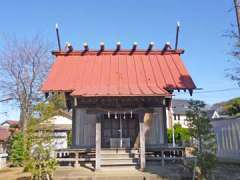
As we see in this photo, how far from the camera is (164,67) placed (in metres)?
15.6

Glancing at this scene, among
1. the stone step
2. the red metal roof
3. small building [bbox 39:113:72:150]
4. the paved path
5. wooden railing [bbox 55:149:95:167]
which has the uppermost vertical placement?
the red metal roof

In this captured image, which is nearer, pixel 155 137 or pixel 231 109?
pixel 155 137

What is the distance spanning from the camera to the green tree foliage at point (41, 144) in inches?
395

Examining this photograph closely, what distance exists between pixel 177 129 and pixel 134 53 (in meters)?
20.2

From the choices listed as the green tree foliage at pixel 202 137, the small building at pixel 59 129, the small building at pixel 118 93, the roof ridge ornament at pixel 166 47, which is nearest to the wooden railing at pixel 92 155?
the small building at pixel 118 93

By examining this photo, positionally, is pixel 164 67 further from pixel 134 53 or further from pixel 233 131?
pixel 233 131

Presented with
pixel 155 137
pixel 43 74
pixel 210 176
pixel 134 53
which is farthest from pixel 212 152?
pixel 43 74

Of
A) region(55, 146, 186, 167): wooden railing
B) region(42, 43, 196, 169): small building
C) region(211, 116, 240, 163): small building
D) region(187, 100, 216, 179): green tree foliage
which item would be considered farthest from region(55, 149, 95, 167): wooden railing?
region(211, 116, 240, 163): small building

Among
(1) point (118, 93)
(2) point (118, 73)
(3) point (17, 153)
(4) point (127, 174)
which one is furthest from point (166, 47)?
(3) point (17, 153)

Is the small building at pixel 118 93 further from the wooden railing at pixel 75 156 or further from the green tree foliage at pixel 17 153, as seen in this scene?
the green tree foliage at pixel 17 153

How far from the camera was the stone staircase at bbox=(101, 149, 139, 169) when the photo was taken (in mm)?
12000

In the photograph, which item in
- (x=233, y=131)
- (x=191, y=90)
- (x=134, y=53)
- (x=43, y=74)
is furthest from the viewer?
(x=43, y=74)

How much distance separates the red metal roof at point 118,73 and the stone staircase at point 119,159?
2.78 meters

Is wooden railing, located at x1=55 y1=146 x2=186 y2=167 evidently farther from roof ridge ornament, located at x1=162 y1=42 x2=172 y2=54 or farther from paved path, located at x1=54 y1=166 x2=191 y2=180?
roof ridge ornament, located at x1=162 y1=42 x2=172 y2=54
